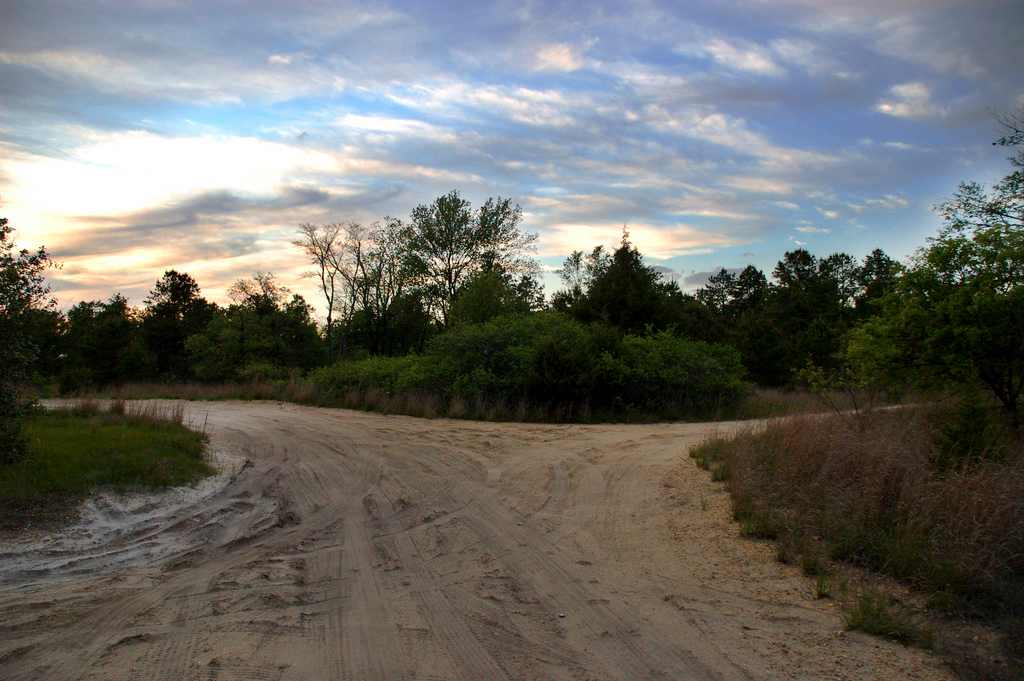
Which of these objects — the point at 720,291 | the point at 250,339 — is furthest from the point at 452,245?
the point at 720,291

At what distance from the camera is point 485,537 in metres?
7.77

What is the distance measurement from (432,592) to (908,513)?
4.73m

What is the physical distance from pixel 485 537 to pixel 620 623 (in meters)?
2.72

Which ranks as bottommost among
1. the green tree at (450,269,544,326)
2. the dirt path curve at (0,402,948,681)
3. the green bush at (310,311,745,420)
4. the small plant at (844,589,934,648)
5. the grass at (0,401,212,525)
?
the dirt path curve at (0,402,948,681)

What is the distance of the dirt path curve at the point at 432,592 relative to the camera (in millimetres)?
4602

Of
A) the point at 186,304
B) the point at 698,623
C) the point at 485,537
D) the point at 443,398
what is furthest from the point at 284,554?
the point at 186,304

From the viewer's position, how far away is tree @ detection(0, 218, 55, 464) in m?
9.05

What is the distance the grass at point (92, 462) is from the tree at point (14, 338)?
0.39 meters

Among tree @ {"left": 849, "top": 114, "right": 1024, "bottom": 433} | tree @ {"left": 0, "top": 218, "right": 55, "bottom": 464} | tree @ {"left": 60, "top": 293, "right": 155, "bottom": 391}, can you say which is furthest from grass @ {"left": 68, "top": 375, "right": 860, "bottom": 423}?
tree @ {"left": 60, "top": 293, "right": 155, "bottom": 391}

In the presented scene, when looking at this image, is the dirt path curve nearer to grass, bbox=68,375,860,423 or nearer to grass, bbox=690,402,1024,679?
grass, bbox=690,402,1024,679

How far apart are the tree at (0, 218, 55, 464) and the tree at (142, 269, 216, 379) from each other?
50098mm

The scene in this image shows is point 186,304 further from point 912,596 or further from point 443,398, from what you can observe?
point 912,596

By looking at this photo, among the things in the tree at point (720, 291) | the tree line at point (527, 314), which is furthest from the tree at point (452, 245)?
the tree at point (720, 291)

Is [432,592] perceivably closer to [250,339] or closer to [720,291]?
[250,339]
